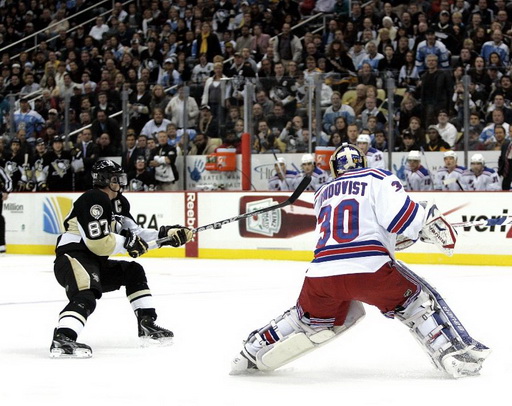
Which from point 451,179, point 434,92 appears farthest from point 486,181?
point 434,92

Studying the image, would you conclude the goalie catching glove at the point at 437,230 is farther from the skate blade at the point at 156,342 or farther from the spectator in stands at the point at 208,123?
the spectator in stands at the point at 208,123

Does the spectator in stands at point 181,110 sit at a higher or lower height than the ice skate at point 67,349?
higher

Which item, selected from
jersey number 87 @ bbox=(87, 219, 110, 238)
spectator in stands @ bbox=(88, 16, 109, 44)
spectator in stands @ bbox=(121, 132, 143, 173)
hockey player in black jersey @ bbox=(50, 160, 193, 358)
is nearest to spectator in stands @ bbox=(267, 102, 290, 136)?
spectator in stands @ bbox=(121, 132, 143, 173)

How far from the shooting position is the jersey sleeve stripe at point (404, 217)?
4.82 metres

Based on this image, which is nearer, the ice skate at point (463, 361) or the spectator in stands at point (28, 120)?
the ice skate at point (463, 361)

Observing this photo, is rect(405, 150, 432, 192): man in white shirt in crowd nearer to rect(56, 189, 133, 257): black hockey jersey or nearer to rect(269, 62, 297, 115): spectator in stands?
rect(269, 62, 297, 115): spectator in stands

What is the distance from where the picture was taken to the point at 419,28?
1408cm

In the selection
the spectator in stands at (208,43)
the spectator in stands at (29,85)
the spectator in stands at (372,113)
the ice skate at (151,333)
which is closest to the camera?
the ice skate at (151,333)

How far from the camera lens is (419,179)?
12.4m

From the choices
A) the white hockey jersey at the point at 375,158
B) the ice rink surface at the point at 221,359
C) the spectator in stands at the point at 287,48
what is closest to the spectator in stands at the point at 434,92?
the white hockey jersey at the point at 375,158

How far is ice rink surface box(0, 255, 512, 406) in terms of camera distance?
4.39m

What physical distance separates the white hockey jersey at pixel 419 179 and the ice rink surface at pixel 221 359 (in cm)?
281

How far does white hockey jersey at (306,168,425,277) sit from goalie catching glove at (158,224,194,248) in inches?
50.4

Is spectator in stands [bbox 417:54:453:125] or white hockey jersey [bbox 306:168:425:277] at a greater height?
spectator in stands [bbox 417:54:453:125]
